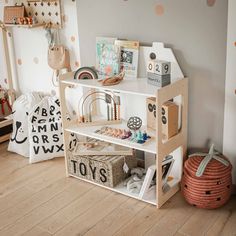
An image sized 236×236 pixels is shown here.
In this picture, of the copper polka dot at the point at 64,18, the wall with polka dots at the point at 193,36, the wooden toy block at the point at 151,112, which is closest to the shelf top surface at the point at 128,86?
the wooden toy block at the point at 151,112

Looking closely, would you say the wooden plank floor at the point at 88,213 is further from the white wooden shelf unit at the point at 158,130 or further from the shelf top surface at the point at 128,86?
the shelf top surface at the point at 128,86

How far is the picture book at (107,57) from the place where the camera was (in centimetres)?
249

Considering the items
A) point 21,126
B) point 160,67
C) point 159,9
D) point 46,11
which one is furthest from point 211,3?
point 21,126

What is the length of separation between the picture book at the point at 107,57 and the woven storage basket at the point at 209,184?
77cm

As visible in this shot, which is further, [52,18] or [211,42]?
[52,18]

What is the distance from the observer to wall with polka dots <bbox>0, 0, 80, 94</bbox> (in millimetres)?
Result: 2789

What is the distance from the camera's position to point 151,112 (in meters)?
2.38

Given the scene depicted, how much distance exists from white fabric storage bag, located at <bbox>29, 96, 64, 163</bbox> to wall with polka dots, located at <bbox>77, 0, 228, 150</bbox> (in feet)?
2.66

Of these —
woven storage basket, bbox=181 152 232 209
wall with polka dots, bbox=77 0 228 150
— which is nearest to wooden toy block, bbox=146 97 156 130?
wall with polka dots, bbox=77 0 228 150

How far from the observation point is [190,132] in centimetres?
240

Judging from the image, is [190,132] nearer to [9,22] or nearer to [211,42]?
[211,42]

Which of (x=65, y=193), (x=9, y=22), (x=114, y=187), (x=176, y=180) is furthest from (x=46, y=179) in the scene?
(x=9, y=22)

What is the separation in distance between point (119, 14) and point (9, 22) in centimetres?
99

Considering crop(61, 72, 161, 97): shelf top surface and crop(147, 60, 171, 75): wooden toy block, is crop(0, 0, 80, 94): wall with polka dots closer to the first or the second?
crop(61, 72, 161, 97): shelf top surface
